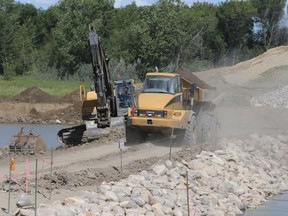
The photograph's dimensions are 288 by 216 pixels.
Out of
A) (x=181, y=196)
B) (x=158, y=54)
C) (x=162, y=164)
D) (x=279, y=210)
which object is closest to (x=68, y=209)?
(x=181, y=196)

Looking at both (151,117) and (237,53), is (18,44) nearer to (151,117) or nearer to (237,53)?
(237,53)

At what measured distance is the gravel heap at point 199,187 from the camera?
15.0m

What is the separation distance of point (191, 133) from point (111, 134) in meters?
4.05

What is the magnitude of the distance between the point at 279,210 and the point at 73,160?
23.2ft

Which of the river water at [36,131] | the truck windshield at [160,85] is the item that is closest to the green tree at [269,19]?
the river water at [36,131]

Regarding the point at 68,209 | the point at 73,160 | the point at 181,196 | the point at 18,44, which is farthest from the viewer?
the point at 18,44

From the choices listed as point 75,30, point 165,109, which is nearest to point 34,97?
point 75,30

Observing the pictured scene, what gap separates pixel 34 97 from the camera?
5788 cm

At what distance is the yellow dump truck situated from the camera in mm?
24469

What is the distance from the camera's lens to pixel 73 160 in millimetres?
Answer: 22453

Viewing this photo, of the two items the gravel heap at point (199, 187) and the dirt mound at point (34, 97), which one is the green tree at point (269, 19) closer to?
the dirt mound at point (34, 97)

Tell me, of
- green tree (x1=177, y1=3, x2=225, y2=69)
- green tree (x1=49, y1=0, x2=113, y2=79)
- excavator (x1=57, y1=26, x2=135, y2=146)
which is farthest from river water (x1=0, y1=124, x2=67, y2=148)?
green tree (x1=177, y1=3, x2=225, y2=69)

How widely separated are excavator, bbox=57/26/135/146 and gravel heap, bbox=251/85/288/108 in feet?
65.6

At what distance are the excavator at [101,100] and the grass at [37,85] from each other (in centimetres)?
3305
